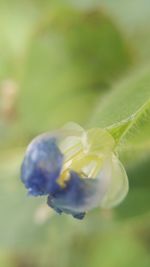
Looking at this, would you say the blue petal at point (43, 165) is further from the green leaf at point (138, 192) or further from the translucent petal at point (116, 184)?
the green leaf at point (138, 192)

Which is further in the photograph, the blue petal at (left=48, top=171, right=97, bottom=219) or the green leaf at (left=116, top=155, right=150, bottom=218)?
the green leaf at (left=116, top=155, right=150, bottom=218)

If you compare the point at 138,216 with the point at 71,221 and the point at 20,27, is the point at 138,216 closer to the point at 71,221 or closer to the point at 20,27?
the point at 71,221

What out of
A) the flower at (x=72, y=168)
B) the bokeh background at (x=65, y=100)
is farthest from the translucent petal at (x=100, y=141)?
the bokeh background at (x=65, y=100)

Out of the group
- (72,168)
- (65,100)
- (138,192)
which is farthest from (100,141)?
(65,100)

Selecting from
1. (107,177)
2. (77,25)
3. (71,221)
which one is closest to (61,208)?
(107,177)

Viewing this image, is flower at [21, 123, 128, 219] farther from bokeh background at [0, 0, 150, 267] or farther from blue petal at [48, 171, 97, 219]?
bokeh background at [0, 0, 150, 267]

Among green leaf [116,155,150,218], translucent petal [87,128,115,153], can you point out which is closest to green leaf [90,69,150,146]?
translucent petal [87,128,115,153]
